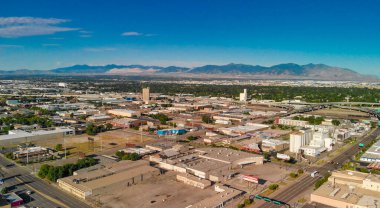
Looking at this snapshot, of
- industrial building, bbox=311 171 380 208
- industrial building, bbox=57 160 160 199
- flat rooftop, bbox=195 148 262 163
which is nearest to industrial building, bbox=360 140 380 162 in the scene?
industrial building, bbox=311 171 380 208

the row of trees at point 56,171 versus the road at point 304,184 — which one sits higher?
the row of trees at point 56,171

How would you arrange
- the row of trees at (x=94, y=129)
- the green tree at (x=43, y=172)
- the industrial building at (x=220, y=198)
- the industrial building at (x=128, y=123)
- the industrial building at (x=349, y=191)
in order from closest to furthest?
the industrial building at (x=349, y=191) → the industrial building at (x=220, y=198) → the green tree at (x=43, y=172) → the row of trees at (x=94, y=129) → the industrial building at (x=128, y=123)

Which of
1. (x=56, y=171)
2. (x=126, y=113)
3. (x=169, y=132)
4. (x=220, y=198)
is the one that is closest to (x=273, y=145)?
(x=169, y=132)

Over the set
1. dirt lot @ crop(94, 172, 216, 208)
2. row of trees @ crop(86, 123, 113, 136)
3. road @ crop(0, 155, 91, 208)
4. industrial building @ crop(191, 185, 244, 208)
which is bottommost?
dirt lot @ crop(94, 172, 216, 208)

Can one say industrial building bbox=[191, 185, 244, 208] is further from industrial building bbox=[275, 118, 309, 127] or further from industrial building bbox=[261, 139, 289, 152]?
industrial building bbox=[275, 118, 309, 127]

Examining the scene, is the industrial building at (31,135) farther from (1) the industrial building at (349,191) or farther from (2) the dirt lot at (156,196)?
(1) the industrial building at (349,191)

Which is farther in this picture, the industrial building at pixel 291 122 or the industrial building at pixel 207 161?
the industrial building at pixel 291 122

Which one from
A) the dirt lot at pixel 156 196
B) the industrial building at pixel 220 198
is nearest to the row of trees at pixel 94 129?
the dirt lot at pixel 156 196

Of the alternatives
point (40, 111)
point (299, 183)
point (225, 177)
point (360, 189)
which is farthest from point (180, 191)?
point (40, 111)
